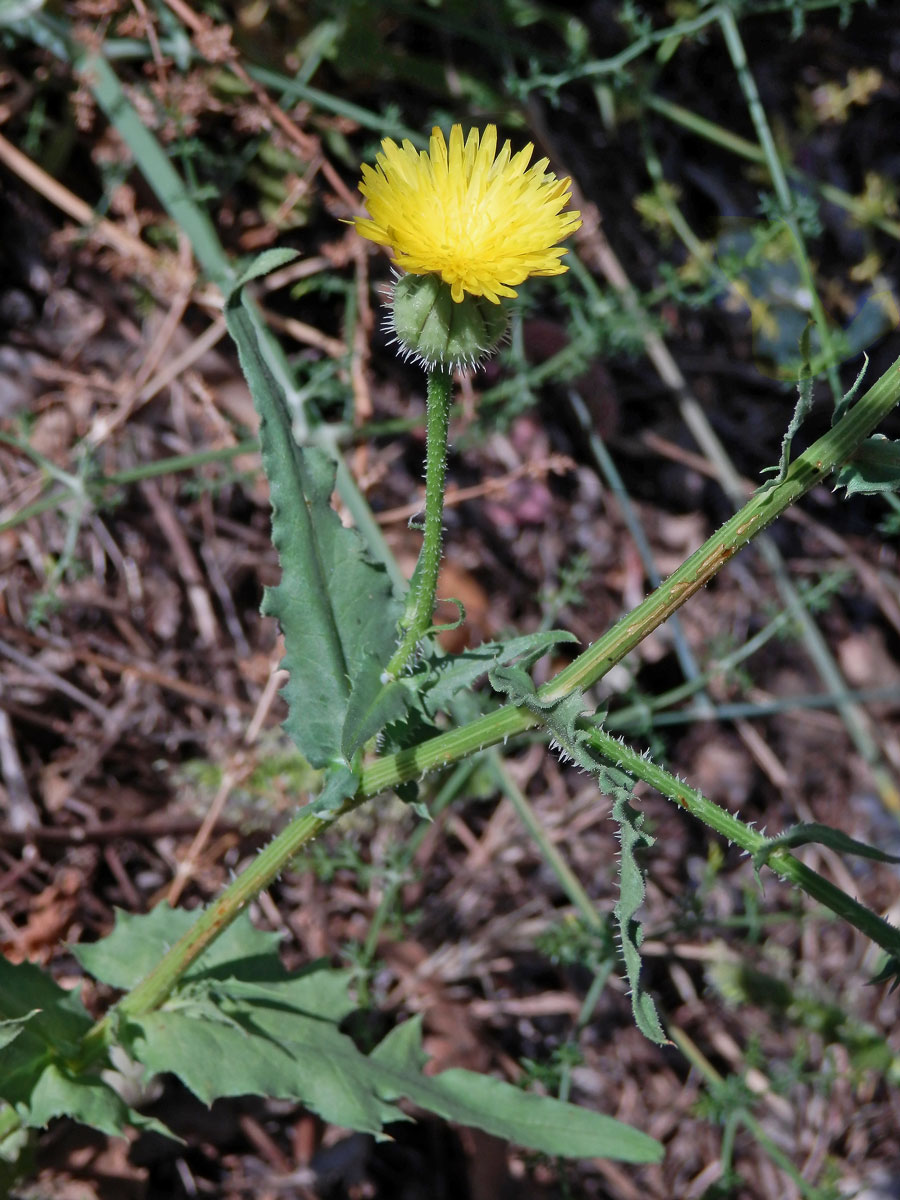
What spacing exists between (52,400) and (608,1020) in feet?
8.64

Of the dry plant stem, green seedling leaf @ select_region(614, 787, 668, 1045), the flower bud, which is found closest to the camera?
green seedling leaf @ select_region(614, 787, 668, 1045)

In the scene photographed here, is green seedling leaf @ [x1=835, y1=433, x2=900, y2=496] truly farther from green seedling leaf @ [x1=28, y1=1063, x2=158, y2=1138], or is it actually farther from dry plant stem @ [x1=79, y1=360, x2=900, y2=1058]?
green seedling leaf @ [x1=28, y1=1063, x2=158, y2=1138]

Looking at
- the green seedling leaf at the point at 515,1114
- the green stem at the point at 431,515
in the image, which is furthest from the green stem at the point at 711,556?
the green seedling leaf at the point at 515,1114

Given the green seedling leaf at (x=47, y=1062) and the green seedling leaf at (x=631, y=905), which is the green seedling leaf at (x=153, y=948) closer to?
the green seedling leaf at (x=47, y=1062)

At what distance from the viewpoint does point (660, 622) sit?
1.63 m

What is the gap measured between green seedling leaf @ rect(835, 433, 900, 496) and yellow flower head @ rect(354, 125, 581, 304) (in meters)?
0.53

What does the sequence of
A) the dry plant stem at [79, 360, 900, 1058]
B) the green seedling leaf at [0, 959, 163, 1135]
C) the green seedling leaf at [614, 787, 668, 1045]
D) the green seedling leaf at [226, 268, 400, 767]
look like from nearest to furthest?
the green seedling leaf at [614, 787, 668, 1045], the dry plant stem at [79, 360, 900, 1058], the green seedling leaf at [226, 268, 400, 767], the green seedling leaf at [0, 959, 163, 1135]

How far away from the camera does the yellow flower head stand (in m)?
1.64

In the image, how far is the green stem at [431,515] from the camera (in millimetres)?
1691

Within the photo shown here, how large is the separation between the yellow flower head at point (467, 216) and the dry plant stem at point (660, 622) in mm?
484

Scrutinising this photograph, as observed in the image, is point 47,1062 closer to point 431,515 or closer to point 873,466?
point 431,515

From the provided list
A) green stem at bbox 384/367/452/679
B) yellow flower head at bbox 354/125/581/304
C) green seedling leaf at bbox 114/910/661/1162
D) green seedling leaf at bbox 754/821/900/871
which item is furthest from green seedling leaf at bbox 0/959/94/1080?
yellow flower head at bbox 354/125/581/304

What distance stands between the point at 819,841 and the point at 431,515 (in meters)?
0.75

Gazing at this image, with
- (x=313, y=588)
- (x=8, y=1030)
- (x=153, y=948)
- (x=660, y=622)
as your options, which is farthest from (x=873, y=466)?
(x=153, y=948)
